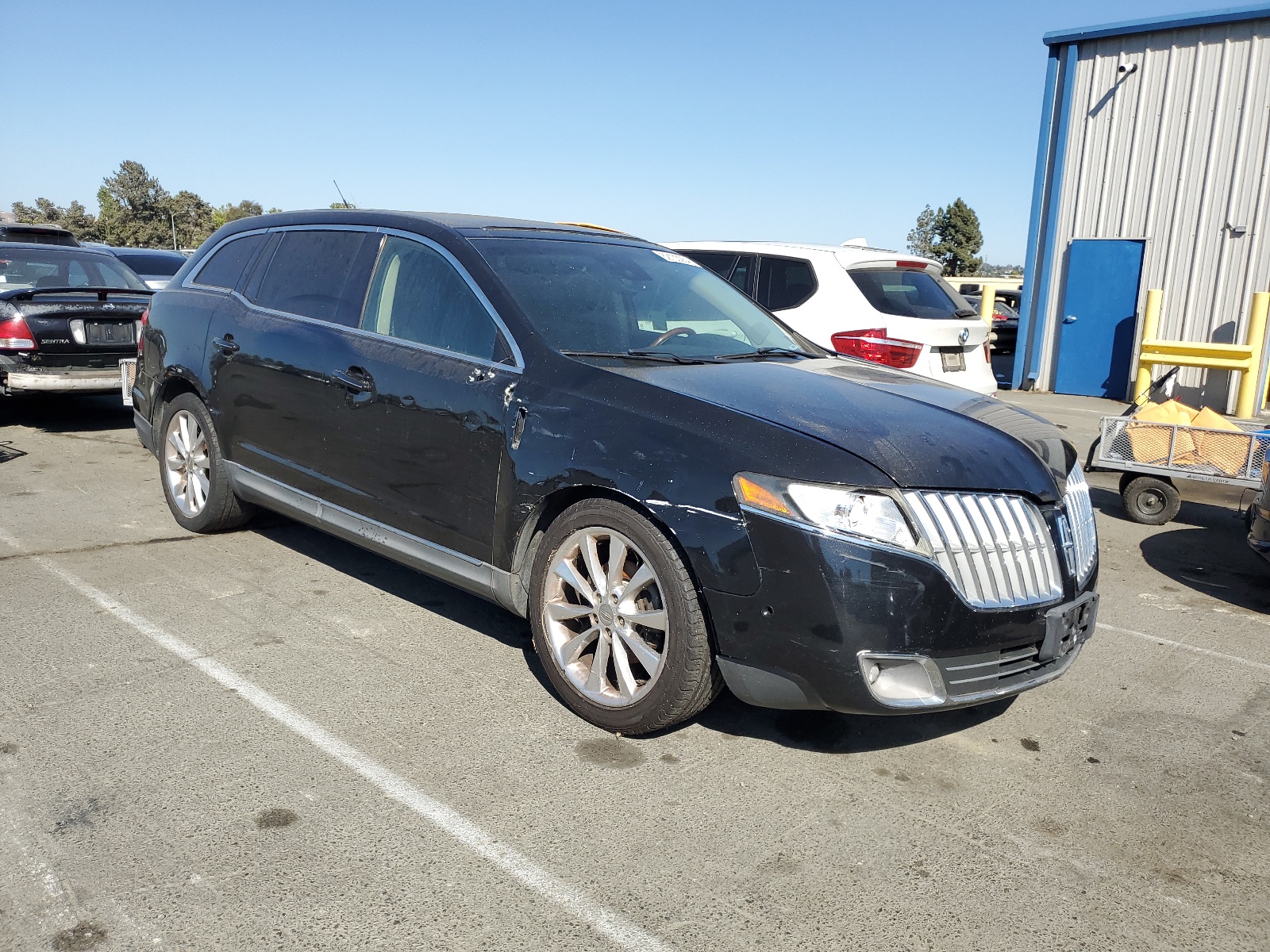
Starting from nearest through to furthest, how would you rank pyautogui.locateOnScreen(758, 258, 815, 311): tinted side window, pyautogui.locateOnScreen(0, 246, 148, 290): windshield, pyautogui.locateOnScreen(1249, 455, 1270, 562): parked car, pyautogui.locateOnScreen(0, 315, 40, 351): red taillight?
pyautogui.locateOnScreen(1249, 455, 1270, 562): parked car, pyautogui.locateOnScreen(758, 258, 815, 311): tinted side window, pyautogui.locateOnScreen(0, 315, 40, 351): red taillight, pyautogui.locateOnScreen(0, 246, 148, 290): windshield

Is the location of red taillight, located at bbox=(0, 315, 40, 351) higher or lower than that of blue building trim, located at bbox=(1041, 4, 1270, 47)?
lower

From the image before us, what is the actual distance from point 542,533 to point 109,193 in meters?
102

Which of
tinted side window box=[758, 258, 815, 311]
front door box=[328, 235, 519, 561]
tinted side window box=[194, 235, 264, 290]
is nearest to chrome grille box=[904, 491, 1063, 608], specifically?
front door box=[328, 235, 519, 561]

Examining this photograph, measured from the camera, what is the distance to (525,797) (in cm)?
314

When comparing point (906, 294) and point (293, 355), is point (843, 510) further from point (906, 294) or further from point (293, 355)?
point (906, 294)

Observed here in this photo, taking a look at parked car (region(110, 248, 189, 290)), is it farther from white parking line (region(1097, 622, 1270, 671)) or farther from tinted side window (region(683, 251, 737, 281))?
white parking line (region(1097, 622, 1270, 671))

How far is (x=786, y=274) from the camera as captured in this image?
7.75 m

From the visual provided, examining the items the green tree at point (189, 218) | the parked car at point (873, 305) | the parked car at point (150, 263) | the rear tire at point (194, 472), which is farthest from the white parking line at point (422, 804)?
the green tree at point (189, 218)

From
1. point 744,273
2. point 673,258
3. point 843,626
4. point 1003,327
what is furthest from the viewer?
point 1003,327

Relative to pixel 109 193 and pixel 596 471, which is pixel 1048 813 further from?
pixel 109 193

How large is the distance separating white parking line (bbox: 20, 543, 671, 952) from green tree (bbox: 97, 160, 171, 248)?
82.2 metres

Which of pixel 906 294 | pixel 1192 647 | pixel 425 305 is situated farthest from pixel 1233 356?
pixel 425 305

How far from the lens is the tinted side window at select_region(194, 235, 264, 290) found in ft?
18.0

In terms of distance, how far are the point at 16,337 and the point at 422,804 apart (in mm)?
7136
